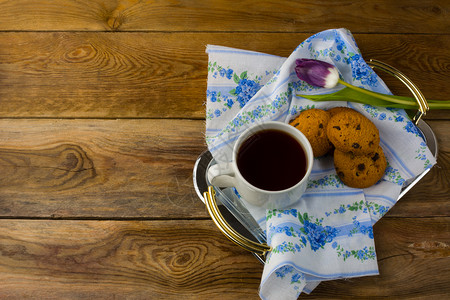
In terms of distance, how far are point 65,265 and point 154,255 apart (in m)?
0.14

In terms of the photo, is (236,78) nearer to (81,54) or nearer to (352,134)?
(352,134)

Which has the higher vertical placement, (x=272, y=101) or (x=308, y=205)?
(x=272, y=101)

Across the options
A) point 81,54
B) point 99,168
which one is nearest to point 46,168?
point 99,168

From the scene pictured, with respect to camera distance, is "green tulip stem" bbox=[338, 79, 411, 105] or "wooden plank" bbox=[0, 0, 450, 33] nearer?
"green tulip stem" bbox=[338, 79, 411, 105]

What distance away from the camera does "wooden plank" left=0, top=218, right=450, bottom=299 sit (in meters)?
0.55

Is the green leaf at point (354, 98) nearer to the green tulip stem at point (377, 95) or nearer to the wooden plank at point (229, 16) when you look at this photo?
the green tulip stem at point (377, 95)

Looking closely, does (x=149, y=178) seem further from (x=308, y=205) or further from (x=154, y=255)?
(x=308, y=205)

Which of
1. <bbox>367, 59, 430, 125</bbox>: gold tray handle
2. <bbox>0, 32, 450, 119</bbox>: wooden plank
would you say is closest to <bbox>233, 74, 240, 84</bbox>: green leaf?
<bbox>0, 32, 450, 119</bbox>: wooden plank

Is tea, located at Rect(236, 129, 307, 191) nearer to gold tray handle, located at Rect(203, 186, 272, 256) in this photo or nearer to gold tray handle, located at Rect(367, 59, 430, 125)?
gold tray handle, located at Rect(203, 186, 272, 256)

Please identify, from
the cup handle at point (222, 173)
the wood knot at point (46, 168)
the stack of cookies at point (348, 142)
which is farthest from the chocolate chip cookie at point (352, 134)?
the wood knot at point (46, 168)

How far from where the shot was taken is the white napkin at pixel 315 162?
482 millimetres

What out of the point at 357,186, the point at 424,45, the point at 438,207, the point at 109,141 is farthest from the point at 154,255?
the point at 424,45

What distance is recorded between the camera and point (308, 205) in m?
0.51

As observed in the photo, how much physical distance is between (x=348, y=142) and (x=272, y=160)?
101mm
